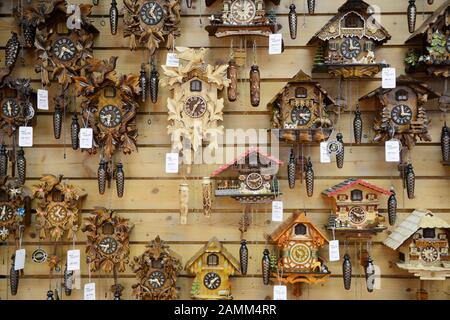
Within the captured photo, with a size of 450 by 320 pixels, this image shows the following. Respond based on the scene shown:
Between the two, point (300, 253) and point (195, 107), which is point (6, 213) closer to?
point (195, 107)

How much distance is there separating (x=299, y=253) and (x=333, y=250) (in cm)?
20

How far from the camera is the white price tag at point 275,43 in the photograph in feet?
9.43

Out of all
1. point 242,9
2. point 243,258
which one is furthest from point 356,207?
point 242,9

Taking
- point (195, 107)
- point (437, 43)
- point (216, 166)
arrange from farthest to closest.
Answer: point (216, 166) < point (195, 107) < point (437, 43)

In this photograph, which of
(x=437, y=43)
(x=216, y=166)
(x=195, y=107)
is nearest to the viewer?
(x=437, y=43)

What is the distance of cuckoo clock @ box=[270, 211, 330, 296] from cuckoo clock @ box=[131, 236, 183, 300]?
22.2 inches

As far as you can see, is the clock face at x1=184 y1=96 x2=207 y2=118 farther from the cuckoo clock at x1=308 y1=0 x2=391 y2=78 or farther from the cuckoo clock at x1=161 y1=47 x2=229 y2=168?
the cuckoo clock at x1=308 y1=0 x2=391 y2=78

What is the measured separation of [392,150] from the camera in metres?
2.84

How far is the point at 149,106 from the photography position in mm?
3105

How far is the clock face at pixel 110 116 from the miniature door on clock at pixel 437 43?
1.70 m

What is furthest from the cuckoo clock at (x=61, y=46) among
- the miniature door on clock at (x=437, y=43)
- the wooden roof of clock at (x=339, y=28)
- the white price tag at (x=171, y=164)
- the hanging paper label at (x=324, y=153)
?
the miniature door on clock at (x=437, y=43)

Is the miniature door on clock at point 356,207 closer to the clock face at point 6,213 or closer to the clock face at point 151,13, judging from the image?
the clock face at point 151,13

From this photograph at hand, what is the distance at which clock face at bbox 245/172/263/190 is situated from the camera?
2.83m

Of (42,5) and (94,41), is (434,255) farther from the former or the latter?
(42,5)
